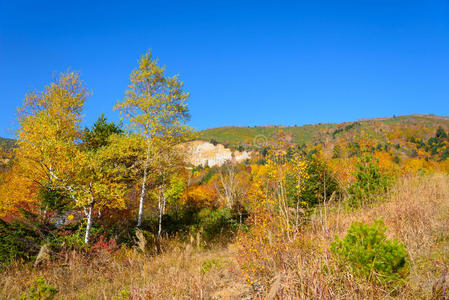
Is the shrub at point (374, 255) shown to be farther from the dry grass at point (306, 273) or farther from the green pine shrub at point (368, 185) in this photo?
the green pine shrub at point (368, 185)

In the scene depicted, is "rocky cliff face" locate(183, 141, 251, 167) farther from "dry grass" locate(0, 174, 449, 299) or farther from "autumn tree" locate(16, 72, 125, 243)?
"dry grass" locate(0, 174, 449, 299)

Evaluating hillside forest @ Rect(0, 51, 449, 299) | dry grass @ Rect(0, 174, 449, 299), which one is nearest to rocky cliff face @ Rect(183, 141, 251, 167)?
hillside forest @ Rect(0, 51, 449, 299)

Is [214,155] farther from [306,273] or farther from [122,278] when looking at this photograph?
[306,273]

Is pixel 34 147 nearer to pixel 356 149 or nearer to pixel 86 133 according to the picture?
pixel 86 133

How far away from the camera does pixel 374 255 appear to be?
2990mm

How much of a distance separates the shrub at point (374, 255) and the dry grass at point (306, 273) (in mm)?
131

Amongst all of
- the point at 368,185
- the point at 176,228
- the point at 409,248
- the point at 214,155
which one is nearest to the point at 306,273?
the point at 409,248

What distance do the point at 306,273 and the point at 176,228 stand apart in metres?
17.4

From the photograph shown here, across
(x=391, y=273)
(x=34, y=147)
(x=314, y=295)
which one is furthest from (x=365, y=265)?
(x=34, y=147)

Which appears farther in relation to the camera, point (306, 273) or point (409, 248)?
point (409, 248)

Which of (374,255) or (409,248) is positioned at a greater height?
(374,255)

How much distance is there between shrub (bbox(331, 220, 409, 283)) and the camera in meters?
2.86

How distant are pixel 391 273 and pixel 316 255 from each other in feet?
3.06

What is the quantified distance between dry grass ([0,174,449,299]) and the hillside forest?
Answer: 0.03 metres
